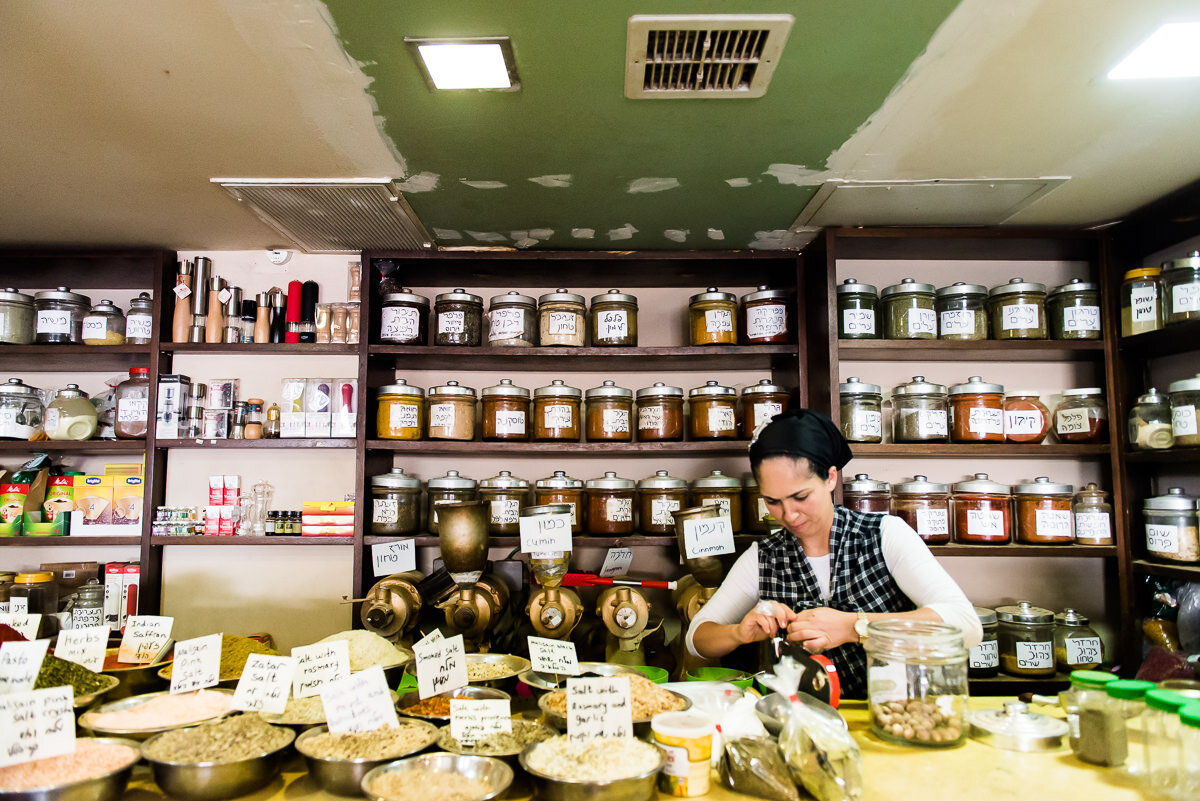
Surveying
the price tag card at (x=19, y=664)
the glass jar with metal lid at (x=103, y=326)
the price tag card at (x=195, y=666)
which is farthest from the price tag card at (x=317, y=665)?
the glass jar with metal lid at (x=103, y=326)

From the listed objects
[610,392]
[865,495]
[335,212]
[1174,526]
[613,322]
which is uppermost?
[335,212]

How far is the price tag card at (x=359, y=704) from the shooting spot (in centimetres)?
143

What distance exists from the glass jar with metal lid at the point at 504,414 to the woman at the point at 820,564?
1123mm

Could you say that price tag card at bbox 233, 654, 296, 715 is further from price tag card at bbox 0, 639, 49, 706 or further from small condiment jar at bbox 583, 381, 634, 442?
small condiment jar at bbox 583, 381, 634, 442

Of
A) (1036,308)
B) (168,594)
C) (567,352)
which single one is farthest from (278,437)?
(1036,308)

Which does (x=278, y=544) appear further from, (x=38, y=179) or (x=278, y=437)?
(x=38, y=179)

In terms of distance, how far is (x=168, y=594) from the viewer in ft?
10.3

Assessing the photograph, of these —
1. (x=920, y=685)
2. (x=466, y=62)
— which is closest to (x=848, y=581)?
(x=920, y=685)

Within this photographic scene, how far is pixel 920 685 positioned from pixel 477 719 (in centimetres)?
92

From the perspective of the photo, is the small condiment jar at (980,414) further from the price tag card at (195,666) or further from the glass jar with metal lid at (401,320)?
the price tag card at (195,666)

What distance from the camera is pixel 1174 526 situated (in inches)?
99.8

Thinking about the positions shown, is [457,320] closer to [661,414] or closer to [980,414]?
[661,414]

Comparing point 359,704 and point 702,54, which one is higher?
point 702,54

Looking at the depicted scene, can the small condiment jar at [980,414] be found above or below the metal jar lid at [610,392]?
below
